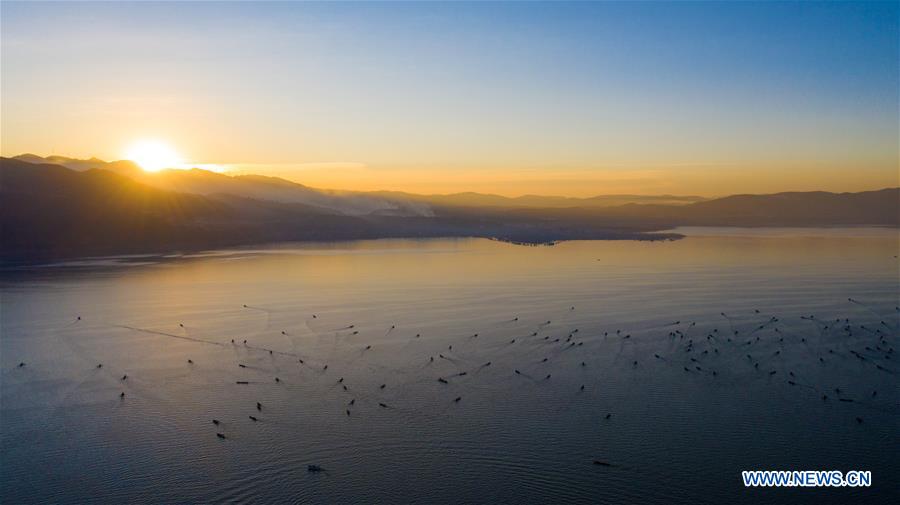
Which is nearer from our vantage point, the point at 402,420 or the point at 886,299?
the point at 402,420

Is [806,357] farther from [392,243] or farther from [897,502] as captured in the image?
[392,243]

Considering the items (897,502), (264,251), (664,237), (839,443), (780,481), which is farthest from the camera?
(664,237)

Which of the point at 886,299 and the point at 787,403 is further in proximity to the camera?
the point at 886,299

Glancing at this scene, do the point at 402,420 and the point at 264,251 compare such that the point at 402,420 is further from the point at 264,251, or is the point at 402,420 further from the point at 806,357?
the point at 264,251

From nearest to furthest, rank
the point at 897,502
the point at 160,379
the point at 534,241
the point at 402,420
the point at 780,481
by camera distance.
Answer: the point at 897,502, the point at 780,481, the point at 402,420, the point at 160,379, the point at 534,241

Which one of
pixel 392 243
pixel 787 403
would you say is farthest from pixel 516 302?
pixel 392 243

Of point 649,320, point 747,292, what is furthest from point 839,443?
point 747,292
